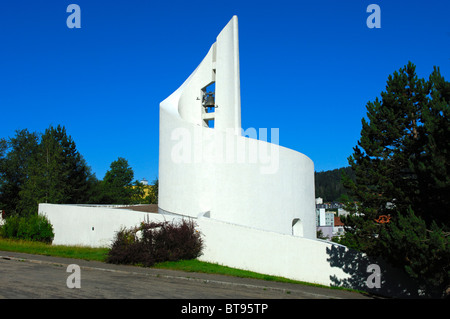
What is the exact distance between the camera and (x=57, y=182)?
26.9m

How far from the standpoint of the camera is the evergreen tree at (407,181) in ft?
28.1

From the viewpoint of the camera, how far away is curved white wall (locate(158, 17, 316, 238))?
50.2 ft

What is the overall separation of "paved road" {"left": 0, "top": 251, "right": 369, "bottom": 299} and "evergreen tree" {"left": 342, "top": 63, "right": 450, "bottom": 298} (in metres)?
1.95

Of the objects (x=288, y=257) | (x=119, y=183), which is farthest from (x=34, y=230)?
(x=119, y=183)

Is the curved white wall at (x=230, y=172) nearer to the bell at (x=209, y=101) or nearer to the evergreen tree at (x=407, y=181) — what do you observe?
the bell at (x=209, y=101)

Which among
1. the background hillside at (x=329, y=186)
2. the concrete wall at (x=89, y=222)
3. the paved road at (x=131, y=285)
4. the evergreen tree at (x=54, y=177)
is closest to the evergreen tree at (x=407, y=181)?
the paved road at (x=131, y=285)

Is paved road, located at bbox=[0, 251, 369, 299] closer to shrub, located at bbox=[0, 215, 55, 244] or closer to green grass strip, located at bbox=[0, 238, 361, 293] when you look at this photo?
green grass strip, located at bbox=[0, 238, 361, 293]

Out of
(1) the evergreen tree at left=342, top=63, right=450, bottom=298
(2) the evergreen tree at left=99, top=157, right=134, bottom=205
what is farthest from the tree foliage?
(1) the evergreen tree at left=342, top=63, right=450, bottom=298

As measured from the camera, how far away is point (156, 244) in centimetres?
1241

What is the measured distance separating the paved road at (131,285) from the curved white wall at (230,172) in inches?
189

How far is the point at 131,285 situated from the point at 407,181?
851 cm
